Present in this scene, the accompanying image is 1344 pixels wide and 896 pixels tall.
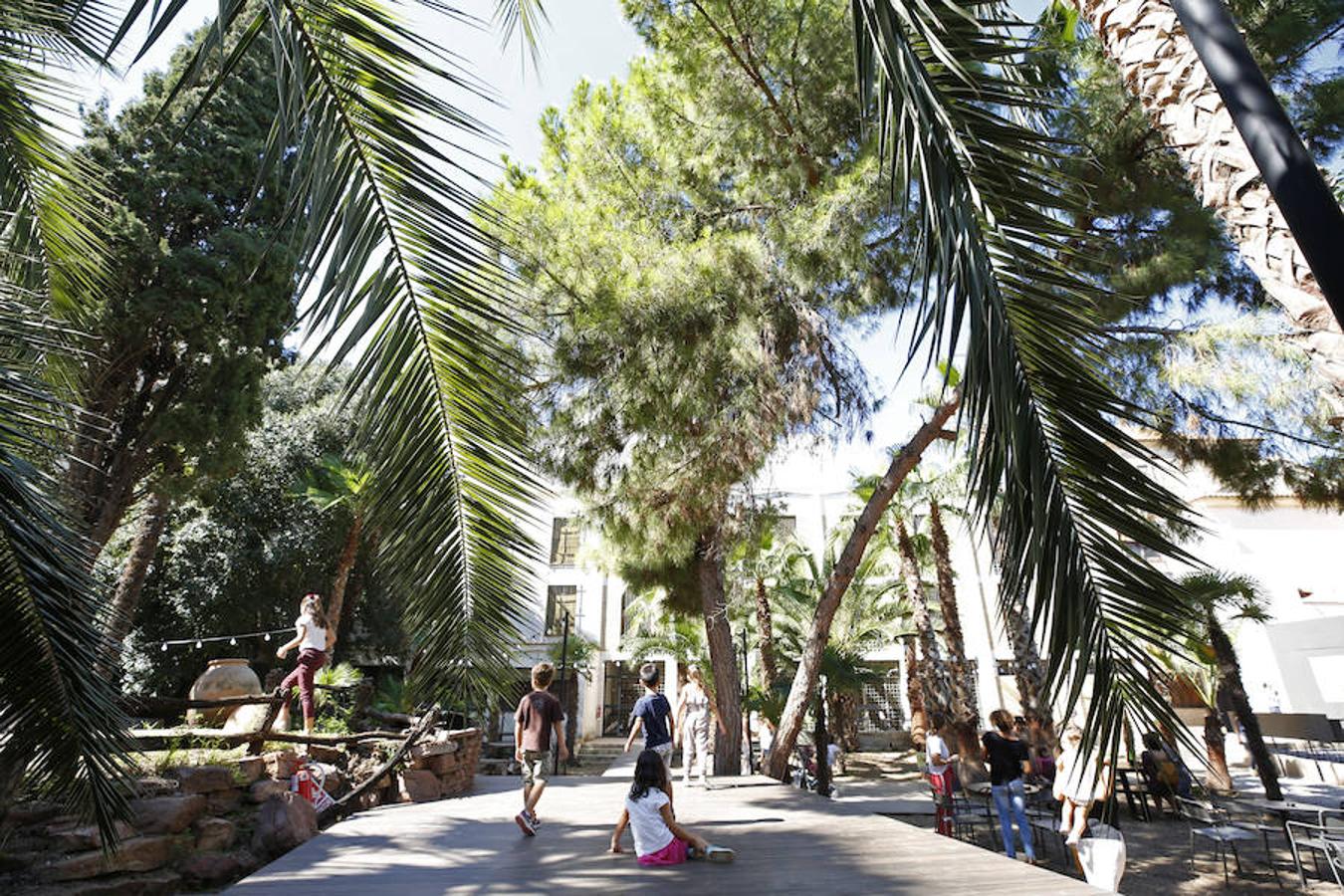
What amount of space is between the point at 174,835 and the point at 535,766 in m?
3.40

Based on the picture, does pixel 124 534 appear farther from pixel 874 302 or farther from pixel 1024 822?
pixel 1024 822

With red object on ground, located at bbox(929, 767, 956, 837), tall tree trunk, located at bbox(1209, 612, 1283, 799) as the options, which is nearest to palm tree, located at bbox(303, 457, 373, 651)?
red object on ground, located at bbox(929, 767, 956, 837)

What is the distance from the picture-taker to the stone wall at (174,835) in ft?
17.7

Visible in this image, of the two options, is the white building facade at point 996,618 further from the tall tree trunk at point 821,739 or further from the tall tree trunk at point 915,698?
the tall tree trunk at point 821,739

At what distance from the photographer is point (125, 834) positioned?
5816mm

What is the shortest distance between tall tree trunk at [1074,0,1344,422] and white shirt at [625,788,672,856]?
14.0 ft

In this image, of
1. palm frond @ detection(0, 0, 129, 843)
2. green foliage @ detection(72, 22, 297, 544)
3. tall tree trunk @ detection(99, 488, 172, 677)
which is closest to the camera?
palm frond @ detection(0, 0, 129, 843)

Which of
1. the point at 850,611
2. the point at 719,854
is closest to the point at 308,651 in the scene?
the point at 719,854

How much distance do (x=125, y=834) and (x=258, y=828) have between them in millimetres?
1130

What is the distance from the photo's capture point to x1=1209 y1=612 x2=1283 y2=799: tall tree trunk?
12438mm

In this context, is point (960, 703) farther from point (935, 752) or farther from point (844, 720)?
point (844, 720)

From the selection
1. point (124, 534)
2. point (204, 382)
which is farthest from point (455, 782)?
point (124, 534)

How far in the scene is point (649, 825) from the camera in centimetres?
468

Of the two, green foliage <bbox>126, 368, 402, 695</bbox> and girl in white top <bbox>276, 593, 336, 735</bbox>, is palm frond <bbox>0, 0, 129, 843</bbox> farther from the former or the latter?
green foliage <bbox>126, 368, 402, 695</bbox>
